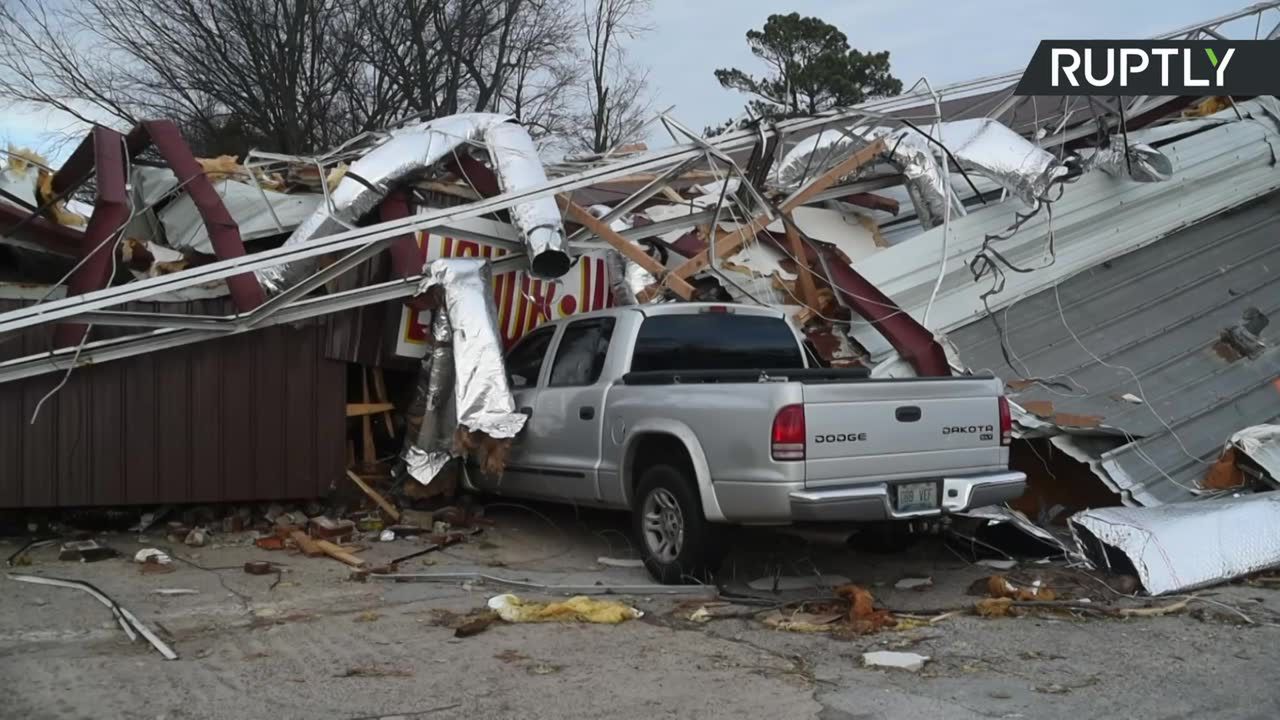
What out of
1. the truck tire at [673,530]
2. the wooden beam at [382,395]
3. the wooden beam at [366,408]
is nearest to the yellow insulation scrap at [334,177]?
the wooden beam at [382,395]

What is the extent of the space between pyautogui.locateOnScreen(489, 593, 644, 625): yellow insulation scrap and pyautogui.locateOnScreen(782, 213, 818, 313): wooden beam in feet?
14.5

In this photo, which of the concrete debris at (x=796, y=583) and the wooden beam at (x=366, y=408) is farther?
the wooden beam at (x=366, y=408)

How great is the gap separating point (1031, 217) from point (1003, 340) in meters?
1.52

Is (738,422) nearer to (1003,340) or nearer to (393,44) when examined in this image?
(1003,340)

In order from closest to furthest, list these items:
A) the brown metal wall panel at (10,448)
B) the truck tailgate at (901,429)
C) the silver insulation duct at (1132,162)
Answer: the truck tailgate at (901,429), the brown metal wall panel at (10,448), the silver insulation duct at (1132,162)

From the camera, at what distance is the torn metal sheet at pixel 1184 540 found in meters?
6.50

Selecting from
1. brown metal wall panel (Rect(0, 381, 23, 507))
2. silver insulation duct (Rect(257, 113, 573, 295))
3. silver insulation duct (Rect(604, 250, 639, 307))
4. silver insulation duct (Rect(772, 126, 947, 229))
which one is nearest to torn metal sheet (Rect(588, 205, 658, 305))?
silver insulation duct (Rect(604, 250, 639, 307))

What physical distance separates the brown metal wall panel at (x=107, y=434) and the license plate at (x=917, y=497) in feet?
19.1

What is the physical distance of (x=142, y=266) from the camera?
941 centimetres

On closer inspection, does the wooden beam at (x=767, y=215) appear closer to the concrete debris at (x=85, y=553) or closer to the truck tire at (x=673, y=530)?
the truck tire at (x=673, y=530)

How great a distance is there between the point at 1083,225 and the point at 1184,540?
15.1 ft

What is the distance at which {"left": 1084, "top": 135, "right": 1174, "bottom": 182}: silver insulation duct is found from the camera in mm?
10602

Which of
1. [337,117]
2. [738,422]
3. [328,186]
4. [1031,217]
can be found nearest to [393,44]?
[337,117]

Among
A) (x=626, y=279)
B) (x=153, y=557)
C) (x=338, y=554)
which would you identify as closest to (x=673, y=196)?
(x=626, y=279)
